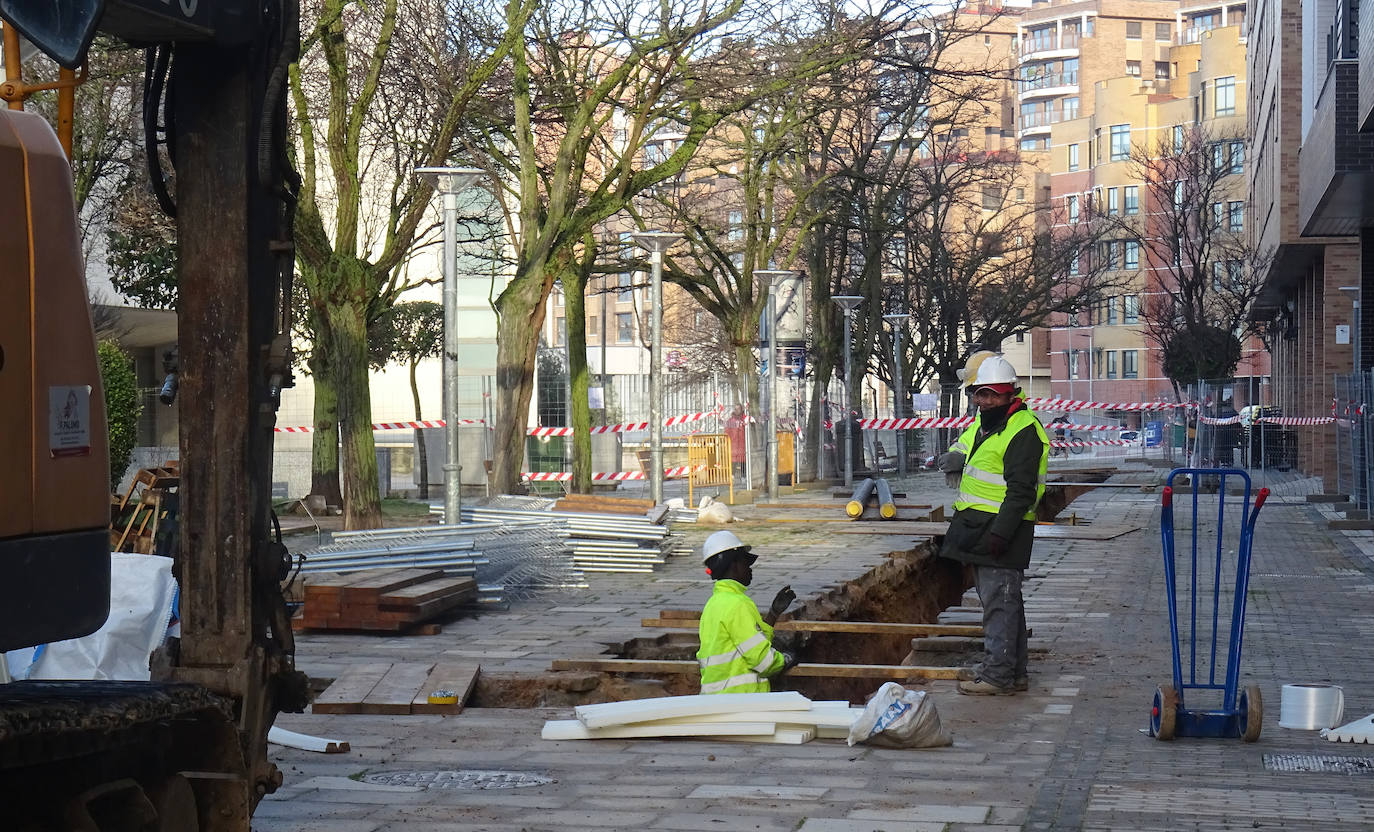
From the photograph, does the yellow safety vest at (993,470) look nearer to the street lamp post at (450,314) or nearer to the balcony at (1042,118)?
the street lamp post at (450,314)

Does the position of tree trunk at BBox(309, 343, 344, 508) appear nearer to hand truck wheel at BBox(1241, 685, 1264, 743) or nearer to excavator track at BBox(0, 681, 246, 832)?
hand truck wheel at BBox(1241, 685, 1264, 743)

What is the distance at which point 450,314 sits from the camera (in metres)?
18.7

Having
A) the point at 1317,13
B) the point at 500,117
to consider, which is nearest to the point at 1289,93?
the point at 1317,13

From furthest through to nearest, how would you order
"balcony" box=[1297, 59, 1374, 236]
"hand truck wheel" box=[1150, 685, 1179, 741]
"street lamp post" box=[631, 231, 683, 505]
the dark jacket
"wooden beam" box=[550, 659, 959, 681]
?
"street lamp post" box=[631, 231, 683, 505]
"balcony" box=[1297, 59, 1374, 236]
"wooden beam" box=[550, 659, 959, 681]
the dark jacket
"hand truck wheel" box=[1150, 685, 1179, 741]

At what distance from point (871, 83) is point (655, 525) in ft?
48.2

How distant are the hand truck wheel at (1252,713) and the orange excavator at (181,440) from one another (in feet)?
14.4

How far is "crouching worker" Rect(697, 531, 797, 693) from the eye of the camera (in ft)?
29.2

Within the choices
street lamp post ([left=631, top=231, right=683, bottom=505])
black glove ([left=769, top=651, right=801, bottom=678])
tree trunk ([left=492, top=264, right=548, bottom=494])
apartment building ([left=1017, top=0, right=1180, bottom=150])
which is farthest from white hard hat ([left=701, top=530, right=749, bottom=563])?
apartment building ([left=1017, top=0, right=1180, bottom=150])

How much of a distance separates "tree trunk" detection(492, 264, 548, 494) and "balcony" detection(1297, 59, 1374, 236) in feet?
34.3

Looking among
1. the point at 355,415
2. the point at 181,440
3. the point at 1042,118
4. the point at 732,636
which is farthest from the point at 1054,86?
the point at 181,440

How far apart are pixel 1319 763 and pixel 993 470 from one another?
2793 mm

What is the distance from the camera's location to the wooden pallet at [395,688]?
30.8 ft

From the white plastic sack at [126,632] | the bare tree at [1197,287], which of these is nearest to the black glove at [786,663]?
the white plastic sack at [126,632]

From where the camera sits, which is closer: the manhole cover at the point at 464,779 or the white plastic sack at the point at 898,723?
the manhole cover at the point at 464,779
